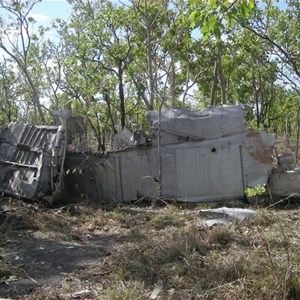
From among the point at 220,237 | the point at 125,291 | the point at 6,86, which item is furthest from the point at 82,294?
the point at 6,86

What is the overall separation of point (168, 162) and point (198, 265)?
593cm

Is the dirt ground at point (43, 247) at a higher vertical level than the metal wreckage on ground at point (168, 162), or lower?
lower

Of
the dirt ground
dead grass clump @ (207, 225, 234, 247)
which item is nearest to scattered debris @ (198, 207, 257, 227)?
dead grass clump @ (207, 225, 234, 247)

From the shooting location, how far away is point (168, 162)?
36.9 feet

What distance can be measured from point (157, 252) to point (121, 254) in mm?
499

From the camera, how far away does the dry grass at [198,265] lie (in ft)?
14.8

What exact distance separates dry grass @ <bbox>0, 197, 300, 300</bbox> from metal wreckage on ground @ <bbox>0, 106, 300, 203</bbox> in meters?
2.70

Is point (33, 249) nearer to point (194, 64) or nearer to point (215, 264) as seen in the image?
point (215, 264)

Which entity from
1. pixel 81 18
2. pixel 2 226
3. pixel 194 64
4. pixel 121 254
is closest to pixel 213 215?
pixel 121 254

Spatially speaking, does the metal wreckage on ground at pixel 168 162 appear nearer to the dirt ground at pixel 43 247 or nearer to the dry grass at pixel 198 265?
the dirt ground at pixel 43 247

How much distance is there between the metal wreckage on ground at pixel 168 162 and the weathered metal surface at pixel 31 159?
0.08 feet

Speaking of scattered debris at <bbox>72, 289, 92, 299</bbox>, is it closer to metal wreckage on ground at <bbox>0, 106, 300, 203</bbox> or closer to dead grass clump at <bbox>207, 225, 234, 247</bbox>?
dead grass clump at <bbox>207, 225, 234, 247</bbox>

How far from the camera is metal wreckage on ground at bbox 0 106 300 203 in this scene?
35.6 ft

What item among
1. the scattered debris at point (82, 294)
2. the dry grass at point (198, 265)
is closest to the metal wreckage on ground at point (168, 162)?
the dry grass at point (198, 265)
